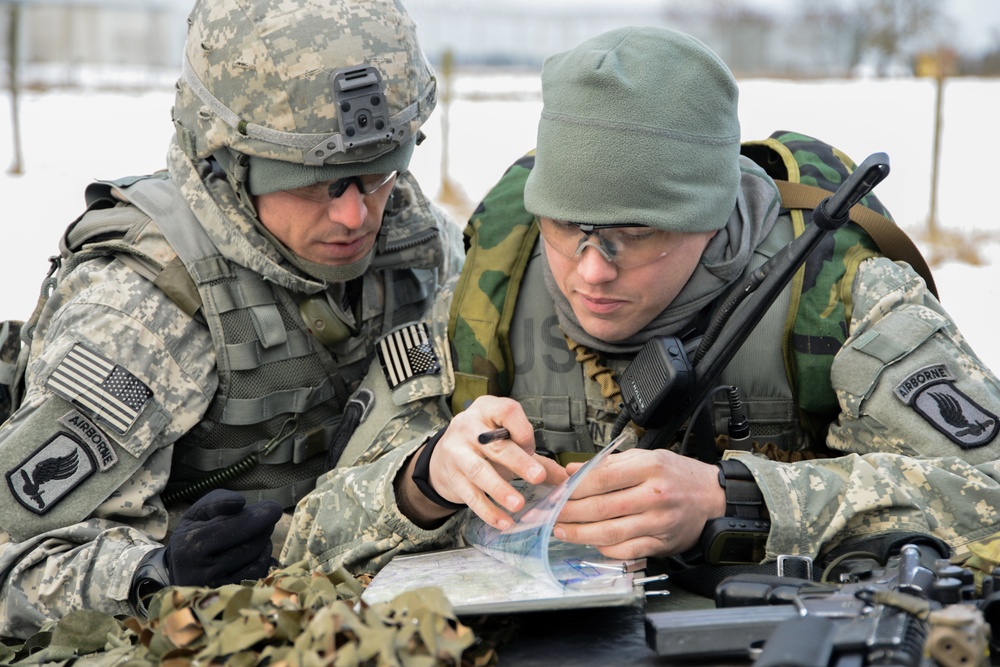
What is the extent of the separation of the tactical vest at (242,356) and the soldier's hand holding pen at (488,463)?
824mm

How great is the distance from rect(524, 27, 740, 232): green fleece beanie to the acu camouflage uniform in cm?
42

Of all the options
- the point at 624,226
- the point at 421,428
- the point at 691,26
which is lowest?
the point at 691,26

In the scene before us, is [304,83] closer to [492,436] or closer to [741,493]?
[492,436]

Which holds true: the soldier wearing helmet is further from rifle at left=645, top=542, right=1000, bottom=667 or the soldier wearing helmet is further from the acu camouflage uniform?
rifle at left=645, top=542, right=1000, bottom=667

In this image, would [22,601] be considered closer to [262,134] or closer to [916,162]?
[262,134]

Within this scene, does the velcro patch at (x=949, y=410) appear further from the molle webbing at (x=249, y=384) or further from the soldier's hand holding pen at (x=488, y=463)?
the molle webbing at (x=249, y=384)

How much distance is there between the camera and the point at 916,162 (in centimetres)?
1702

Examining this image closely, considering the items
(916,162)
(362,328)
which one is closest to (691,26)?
(916,162)

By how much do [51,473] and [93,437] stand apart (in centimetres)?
13

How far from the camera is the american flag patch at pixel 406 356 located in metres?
3.26

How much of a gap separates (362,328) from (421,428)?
0.60 m

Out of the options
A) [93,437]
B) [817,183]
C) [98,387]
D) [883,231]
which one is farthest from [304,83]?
[883,231]

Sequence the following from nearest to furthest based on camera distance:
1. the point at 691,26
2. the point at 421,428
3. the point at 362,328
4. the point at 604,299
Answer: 1. the point at 604,299
2. the point at 421,428
3. the point at 362,328
4. the point at 691,26

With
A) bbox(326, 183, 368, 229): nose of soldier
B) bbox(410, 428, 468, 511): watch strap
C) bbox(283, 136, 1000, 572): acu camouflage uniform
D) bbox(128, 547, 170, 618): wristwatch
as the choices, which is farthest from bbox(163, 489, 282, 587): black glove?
bbox(326, 183, 368, 229): nose of soldier
